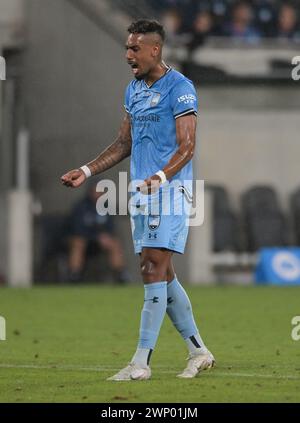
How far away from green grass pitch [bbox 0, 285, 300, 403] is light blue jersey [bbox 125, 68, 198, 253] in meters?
0.99

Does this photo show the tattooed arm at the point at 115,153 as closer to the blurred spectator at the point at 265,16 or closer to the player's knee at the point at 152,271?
the player's knee at the point at 152,271

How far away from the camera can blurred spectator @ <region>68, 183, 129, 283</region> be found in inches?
873

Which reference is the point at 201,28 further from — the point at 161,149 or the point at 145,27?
the point at 161,149

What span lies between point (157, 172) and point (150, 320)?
100 cm

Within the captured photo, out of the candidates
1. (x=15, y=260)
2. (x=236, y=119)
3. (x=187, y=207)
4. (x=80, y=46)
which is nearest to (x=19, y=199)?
(x=15, y=260)

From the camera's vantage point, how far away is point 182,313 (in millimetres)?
9234

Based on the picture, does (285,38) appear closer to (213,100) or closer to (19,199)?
(213,100)

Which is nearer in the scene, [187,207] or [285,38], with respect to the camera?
[187,207]

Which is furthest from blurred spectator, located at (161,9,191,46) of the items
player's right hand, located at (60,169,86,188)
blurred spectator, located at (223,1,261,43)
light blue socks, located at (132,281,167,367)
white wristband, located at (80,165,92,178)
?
light blue socks, located at (132,281,167,367)

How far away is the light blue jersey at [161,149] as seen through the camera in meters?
8.92

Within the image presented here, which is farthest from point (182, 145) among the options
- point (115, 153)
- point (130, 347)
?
point (130, 347)

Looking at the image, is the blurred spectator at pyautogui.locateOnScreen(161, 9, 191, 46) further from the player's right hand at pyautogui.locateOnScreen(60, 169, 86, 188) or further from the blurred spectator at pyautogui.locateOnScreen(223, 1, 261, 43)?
the player's right hand at pyautogui.locateOnScreen(60, 169, 86, 188)

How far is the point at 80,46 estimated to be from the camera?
22.9 meters

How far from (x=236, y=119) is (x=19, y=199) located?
14.7ft
